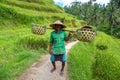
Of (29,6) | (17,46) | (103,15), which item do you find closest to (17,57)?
(17,46)

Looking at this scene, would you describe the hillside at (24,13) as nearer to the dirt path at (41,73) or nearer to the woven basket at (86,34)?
the dirt path at (41,73)

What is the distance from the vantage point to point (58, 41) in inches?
331

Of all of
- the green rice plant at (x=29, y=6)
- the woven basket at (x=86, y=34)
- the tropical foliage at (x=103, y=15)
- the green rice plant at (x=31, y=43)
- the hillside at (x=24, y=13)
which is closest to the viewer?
the woven basket at (x=86, y=34)

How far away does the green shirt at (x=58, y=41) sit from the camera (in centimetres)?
840

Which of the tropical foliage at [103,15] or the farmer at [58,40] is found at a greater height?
the farmer at [58,40]

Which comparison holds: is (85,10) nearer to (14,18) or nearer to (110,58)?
(14,18)

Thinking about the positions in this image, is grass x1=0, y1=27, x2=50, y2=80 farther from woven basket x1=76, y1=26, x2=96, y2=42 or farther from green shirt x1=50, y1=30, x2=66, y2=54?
woven basket x1=76, y1=26, x2=96, y2=42

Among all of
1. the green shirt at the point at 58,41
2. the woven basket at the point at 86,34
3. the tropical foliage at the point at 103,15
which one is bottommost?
the tropical foliage at the point at 103,15

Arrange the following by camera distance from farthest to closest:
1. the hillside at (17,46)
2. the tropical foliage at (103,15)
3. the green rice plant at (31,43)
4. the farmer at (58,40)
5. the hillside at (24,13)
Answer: the tropical foliage at (103,15)
the hillside at (24,13)
the green rice plant at (31,43)
the hillside at (17,46)
the farmer at (58,40)

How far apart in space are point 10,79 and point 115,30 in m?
53.8

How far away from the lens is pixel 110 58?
15.5m

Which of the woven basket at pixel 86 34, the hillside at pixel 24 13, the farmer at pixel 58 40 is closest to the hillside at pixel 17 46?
the hillside at pixel 24 13

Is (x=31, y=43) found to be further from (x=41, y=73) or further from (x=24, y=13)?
(x=24, y=13)

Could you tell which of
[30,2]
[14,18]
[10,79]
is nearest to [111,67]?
[10,79]
